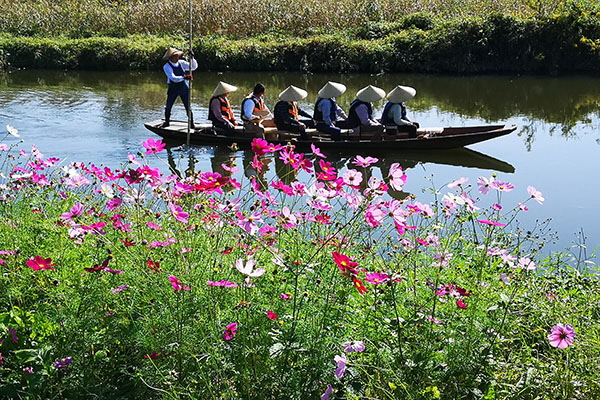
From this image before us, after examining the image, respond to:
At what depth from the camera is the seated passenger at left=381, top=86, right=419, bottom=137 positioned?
966cm

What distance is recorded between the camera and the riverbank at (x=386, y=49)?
17.2 metres

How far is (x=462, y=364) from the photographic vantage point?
2.65 meters

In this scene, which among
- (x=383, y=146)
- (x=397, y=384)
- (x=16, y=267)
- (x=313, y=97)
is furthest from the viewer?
(x=313, y=97)

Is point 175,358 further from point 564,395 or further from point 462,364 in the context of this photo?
point 564,395

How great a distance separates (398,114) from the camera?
32.3 feet

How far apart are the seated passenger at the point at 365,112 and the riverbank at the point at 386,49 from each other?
27.6 feet

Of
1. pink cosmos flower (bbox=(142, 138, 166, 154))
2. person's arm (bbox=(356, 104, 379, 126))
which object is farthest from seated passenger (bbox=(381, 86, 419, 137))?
pink cosmos flower (bbox=(142, 138, 166, 154))

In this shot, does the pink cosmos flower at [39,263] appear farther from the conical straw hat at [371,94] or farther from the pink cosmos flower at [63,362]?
the conical straw hat at [371,94]

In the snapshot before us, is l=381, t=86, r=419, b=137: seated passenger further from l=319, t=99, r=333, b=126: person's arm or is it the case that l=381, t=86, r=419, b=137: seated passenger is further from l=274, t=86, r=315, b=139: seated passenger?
l=274, t=86, r=315, b=139: seated passenger

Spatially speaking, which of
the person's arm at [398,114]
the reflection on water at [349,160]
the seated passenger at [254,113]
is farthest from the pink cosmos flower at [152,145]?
the person's arm at [398,114]

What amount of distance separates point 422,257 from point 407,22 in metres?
17.0

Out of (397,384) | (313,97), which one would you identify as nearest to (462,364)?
(397,384)

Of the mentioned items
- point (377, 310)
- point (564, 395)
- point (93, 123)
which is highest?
point (377, 310)

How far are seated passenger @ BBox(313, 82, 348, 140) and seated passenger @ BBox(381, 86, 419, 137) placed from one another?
24.1 inches
